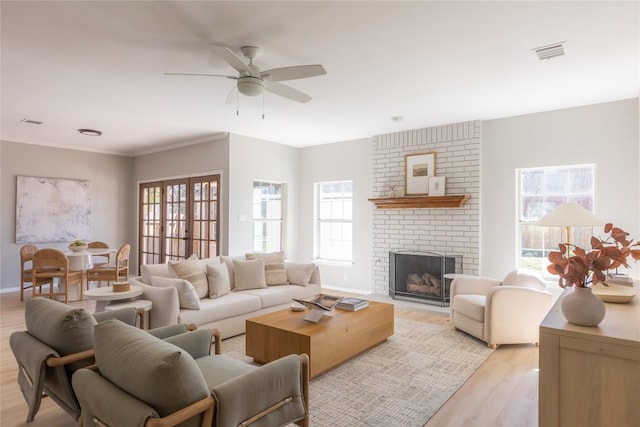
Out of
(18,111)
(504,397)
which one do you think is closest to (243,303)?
(504,397)

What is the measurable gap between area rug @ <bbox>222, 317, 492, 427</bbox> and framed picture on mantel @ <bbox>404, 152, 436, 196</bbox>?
7.71 ft

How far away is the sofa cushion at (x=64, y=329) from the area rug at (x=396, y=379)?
1429mm

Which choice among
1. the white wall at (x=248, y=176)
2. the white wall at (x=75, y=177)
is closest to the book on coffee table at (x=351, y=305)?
the white wall at (x=248, y=176)

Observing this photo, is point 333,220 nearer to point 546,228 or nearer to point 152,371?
point 546,228

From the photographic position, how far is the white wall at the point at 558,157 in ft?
13.9

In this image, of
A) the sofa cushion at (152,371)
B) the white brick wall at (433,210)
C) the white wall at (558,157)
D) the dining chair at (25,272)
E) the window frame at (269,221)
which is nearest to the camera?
the sofa cushion at (152,371)

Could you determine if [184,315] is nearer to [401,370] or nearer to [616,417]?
[401,370]

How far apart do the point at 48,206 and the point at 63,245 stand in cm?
77

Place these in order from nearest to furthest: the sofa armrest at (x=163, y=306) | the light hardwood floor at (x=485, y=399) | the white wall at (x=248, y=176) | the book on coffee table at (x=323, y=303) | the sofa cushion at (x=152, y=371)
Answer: the sofa cushion at (x=152, y=371)
the light hardwood floor at (x=485, y=399)
the book on coffee table at (x=323, y=303)
the sofa armrest at (x=163, y=306)
the white wall at (x=248, y=176)

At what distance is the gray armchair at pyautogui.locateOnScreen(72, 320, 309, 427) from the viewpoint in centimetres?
138

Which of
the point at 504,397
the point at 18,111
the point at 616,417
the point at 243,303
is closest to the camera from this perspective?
the point at 616,417

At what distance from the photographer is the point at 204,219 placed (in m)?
6.43

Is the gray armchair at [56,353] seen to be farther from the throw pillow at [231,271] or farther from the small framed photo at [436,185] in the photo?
the small framed photo at [436,185]

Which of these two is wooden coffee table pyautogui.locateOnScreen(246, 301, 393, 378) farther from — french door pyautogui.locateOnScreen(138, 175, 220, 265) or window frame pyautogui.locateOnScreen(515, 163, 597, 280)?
french door pyautogui.locateOnScreen(138, 175, 220, 265)
